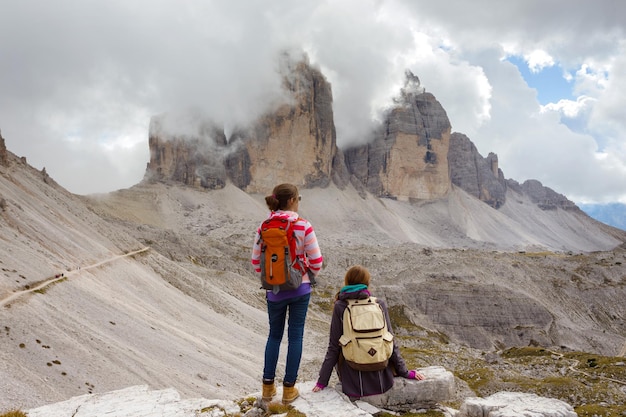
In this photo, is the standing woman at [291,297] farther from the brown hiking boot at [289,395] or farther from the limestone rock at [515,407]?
the limestone rock at [515,407]

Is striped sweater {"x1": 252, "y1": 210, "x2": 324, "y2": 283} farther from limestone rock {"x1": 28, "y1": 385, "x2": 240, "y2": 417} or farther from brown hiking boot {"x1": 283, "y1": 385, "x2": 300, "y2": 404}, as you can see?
limestone rock {"x1": 28, "y1": 385, "x2": 240, "y2": 417}

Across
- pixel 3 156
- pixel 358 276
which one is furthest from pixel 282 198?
pixel 3 156

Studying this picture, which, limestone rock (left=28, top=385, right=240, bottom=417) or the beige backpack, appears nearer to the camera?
the beige backpack

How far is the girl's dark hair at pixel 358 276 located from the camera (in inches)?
374

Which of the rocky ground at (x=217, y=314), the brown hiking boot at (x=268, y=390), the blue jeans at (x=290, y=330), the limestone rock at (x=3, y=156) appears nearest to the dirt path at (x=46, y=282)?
the rocky ground at (x=217, y=314)

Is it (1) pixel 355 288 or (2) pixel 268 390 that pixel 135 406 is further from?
(1) pixel 355 288

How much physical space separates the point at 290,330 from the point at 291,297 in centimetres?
75

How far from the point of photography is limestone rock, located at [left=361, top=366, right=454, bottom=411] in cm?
948

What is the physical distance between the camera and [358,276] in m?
9.55

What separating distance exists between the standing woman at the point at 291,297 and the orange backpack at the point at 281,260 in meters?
0.13

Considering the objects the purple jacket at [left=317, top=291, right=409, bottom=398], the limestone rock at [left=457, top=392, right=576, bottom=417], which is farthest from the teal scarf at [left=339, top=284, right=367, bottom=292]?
the limestone rock at [left=457, top=392, right=576, bottom=417]

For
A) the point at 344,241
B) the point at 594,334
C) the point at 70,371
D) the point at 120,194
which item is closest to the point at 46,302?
the point at 70,371

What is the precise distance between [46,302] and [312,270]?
20659 millimetres

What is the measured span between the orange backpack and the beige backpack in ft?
4.65
